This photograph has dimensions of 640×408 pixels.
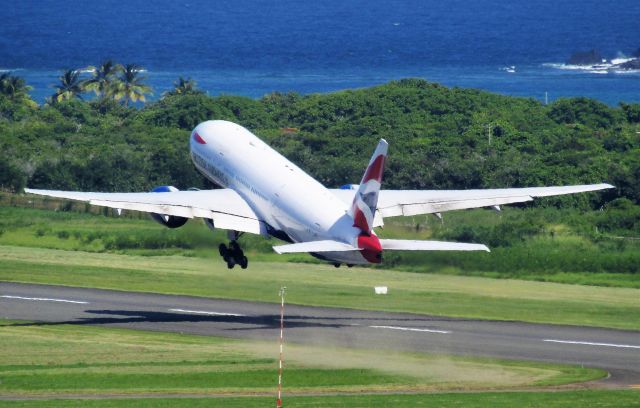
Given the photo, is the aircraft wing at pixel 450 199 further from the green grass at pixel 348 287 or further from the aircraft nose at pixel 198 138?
the aircraft nose at pixel 198 138

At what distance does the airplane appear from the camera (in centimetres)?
6831

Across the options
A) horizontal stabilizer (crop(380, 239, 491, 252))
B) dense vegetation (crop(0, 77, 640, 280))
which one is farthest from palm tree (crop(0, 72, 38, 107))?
horizontal stabilizer (crop(380, 239, 491, 252))

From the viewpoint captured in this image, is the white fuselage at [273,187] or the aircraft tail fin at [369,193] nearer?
the aircraft tail fin at [369,193]

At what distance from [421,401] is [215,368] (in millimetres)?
11432

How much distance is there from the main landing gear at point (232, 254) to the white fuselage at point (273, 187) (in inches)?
99.7

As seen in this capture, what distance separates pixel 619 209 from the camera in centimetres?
11150

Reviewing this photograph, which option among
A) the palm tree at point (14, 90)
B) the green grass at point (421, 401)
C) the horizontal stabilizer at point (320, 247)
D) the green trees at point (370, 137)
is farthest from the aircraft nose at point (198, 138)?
the palm tree at point (14, 90)

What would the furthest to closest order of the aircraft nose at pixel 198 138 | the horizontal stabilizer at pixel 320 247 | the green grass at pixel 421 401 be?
1. the aircraft nose at pixel 198 138
2. the horizontal stabilizer at pixel 320 247
3. the green grass at pixel 421 401

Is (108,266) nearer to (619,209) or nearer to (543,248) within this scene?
(543,248)

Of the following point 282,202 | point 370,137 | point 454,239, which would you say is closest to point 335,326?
point 282,202

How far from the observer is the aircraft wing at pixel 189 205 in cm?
7662

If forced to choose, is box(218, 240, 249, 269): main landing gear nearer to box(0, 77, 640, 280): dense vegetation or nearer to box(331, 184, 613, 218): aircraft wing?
box(331, 184, 613, 218): aircraft wing

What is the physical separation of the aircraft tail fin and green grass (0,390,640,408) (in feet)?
44.4

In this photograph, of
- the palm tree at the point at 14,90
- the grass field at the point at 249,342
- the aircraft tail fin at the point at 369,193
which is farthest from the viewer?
the palm tree at the point at 14,90
